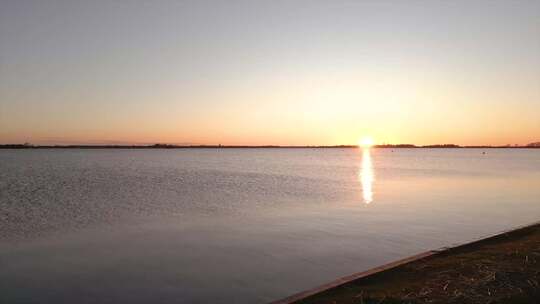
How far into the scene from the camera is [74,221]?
2488 cm

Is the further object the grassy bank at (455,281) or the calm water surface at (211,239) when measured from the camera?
the calm water surface at (211,239)

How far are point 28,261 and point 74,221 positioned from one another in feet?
30.6

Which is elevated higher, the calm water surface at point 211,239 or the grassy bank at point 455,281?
the grassy bank at point 455,281

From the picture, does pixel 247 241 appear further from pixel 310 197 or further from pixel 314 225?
pixel 310 197

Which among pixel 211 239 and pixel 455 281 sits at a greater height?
pixel 455 281

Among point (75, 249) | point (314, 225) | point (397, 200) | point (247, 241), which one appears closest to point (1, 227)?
point (75, 249)

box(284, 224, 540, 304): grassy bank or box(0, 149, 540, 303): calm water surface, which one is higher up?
box(284, 224, 540, 304): grassy bank

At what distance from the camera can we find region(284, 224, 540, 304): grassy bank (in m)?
9.83

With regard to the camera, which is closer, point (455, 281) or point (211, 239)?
point (455, 281)

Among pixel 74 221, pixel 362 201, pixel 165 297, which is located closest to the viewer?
pixel 165 297

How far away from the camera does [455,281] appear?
11.1 meters

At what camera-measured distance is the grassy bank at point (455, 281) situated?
32.2 feet

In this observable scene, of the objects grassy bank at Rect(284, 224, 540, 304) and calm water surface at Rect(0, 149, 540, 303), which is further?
calm water surface at Rect(0, 149, 540, 303)

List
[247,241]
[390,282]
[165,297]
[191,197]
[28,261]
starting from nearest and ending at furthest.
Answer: [390,282], [165,297], [28,261], [247,241], [191,197]
